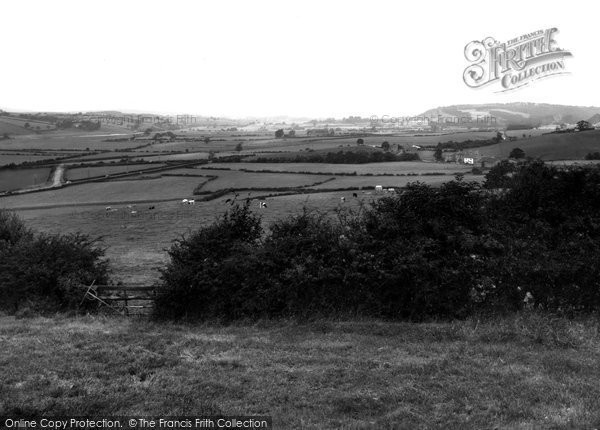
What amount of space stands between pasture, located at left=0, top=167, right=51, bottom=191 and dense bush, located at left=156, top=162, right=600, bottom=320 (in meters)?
51.9

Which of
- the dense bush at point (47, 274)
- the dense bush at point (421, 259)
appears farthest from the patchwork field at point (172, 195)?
the dense bush at point (421, 259)

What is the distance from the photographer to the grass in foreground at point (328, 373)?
5.41 m

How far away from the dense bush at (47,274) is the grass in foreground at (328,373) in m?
2.53

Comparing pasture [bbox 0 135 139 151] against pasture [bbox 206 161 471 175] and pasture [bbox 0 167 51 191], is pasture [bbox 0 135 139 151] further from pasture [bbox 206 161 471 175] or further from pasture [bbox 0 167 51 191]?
pasture [bbox 206 161 471 175]

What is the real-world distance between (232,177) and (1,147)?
59.8 m

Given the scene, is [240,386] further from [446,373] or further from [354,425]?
[446,373]

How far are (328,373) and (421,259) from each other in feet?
12.4

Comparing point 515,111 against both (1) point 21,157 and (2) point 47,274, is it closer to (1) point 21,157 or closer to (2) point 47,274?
(1) point 21,157

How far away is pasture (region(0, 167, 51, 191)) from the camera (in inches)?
2158

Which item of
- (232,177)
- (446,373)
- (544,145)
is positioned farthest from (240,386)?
(544,145)

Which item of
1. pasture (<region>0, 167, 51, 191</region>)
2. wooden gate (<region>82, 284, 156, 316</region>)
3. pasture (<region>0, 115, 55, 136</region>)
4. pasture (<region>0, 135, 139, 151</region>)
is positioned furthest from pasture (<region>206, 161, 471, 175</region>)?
pasture (<region>0, 115, 55, 136</region>)

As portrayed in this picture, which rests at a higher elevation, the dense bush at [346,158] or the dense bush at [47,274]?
the dense bush at [346,158]

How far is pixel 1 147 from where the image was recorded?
89.7m

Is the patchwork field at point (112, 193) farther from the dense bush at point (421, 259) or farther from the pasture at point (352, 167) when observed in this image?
the dense bush at point (421, 259)
